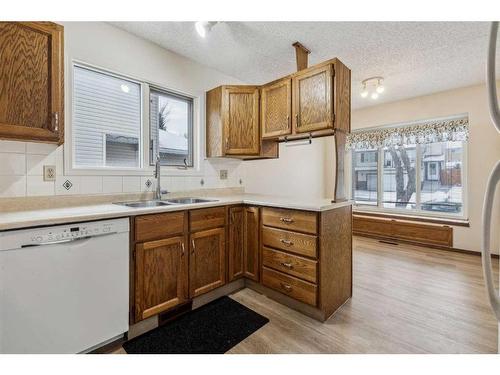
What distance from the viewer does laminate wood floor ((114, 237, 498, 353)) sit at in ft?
5.28

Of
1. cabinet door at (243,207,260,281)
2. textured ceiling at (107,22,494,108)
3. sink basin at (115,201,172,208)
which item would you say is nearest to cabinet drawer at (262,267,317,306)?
cabinet door at (243,207,260,281)

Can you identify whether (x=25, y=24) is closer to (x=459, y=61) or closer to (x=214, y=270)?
(x=214, y=270)

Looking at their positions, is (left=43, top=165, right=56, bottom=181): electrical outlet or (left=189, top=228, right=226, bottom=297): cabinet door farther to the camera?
(left=189, top=228, right=226, bottom=297): cabinet door

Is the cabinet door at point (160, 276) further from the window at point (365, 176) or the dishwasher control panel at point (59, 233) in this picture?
the window at point (365, 176)

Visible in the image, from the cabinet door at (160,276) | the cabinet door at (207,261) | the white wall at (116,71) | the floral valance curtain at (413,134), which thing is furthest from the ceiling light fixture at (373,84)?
the cabinet door at (160,276)

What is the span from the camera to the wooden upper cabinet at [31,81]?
1412 millimetres

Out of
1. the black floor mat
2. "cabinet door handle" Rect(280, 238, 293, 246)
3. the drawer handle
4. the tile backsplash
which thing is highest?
the tile backsplash

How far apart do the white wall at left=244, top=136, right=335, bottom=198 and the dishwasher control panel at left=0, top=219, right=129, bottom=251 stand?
1.90 meters

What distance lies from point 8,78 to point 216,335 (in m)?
2.07

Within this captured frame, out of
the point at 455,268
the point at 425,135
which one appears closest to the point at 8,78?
the point at 455,268

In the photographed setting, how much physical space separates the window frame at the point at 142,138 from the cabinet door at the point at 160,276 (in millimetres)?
866

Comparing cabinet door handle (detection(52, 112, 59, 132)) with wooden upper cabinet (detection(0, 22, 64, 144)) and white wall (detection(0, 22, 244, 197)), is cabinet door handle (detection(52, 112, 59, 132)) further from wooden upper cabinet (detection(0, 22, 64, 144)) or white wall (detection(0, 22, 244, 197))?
white wall (detection(0, 22, 244, 197))

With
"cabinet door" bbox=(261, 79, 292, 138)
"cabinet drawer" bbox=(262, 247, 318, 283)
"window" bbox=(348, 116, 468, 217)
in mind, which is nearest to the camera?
"cabinet drawer" bbox=(262, 247, 318, 283)

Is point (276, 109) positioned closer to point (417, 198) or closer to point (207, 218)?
point (207, 218)
